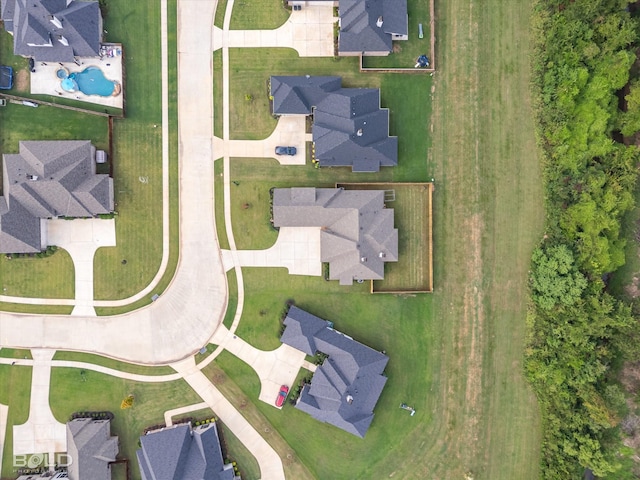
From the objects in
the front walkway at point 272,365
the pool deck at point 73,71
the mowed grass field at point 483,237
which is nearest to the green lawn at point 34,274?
the pool deck at point 73,71

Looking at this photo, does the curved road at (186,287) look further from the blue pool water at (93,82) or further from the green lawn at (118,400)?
the blue pool water at (93,82)

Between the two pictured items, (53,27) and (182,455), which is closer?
(53,27)

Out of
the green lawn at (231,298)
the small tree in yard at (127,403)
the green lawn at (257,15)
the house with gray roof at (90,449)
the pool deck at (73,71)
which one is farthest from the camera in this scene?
the green lawn at (231,298)

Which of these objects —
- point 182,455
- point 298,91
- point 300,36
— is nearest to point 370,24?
point 300,36

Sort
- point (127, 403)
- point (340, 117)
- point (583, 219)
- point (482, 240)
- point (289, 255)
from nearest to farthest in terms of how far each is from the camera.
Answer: point (340, 117), point (583, 219), point (127, 403), point (289, 255), point (482, 240)

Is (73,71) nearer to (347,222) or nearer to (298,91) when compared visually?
(298,91)

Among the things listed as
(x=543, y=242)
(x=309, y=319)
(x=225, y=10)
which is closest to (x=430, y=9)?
(x=225, y=10)
